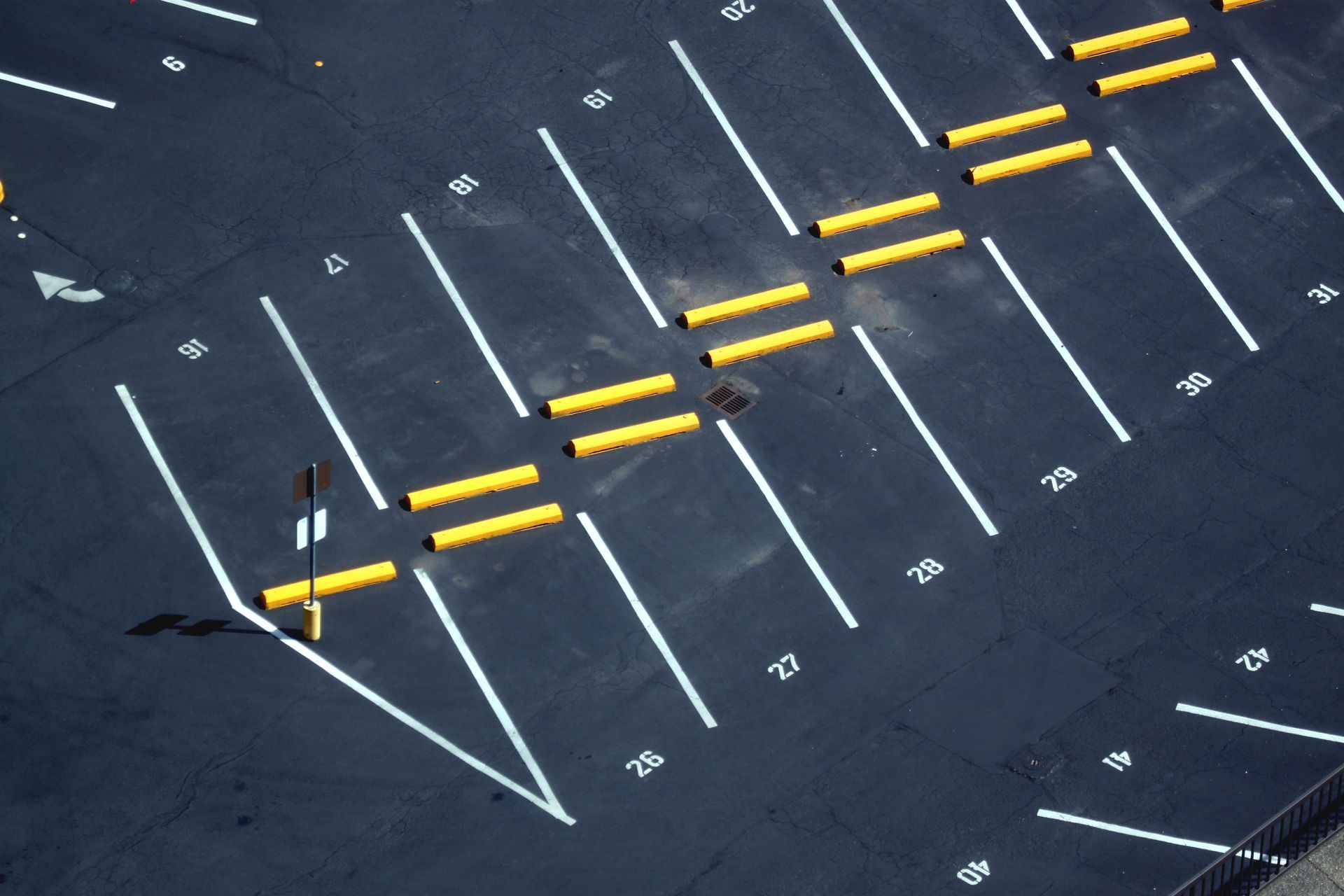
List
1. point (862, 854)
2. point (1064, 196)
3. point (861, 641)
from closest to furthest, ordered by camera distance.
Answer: point (862, 854)
point (861, 641)
point (1064, 196)

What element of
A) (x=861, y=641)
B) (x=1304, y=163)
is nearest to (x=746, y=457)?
(x=861, y=641)

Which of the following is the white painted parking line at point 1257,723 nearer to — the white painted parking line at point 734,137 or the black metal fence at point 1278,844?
the black metal fence at point 1278,844

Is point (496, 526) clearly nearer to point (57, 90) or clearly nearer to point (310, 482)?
point (310, 482)

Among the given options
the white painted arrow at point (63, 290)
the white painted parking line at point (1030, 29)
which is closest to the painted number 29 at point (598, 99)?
the white painted parking line at point (1030, 29)

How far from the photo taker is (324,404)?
25.9m

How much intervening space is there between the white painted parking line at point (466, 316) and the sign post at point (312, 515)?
3.24 m

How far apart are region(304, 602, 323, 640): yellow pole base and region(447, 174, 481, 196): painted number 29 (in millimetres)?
6942

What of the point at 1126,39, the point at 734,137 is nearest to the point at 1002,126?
the point at 1126,39

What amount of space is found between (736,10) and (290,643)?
12319mm

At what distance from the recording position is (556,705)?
23625 millimetres

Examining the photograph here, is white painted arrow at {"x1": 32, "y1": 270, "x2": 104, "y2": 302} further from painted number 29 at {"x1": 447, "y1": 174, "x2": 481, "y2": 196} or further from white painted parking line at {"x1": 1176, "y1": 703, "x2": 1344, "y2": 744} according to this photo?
white painted parking line at {"x1": 1176, "y1": 703, "x2": 1344, "y2": 744}

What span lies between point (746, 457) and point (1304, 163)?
9.99m

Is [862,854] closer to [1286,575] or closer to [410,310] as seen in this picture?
[1286,575]

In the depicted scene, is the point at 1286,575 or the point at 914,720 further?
the point at 1286,575
